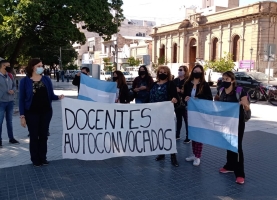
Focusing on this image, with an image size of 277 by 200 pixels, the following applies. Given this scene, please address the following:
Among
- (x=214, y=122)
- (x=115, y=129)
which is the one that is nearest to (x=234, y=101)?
(x=214, y=122)

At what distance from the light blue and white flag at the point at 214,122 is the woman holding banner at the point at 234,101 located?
9 cm

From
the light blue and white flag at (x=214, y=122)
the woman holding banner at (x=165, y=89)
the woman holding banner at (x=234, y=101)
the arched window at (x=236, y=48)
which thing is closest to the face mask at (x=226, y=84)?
the woman holding banner at (x=234, y=101)

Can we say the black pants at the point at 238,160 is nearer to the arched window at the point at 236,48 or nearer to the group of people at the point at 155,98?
the group of people at the point at 155,98

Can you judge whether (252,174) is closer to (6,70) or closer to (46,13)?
(6,70)

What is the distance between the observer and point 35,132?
5371 mm

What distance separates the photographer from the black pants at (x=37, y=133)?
17.4 feet

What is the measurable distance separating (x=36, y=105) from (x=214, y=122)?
10.3 ft

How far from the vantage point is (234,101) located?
16.5 feet

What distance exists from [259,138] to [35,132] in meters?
5.72

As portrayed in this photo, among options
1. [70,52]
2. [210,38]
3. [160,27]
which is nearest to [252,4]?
[210,38]

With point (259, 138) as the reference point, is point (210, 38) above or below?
above

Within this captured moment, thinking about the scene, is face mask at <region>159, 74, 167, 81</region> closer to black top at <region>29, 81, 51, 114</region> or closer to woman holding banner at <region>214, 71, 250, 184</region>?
woman holding banner at <region>214, 71, 250, 184</region>

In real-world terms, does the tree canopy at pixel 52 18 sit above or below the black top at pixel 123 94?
above

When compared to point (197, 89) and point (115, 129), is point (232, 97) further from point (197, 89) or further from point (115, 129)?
point (115, 129)
